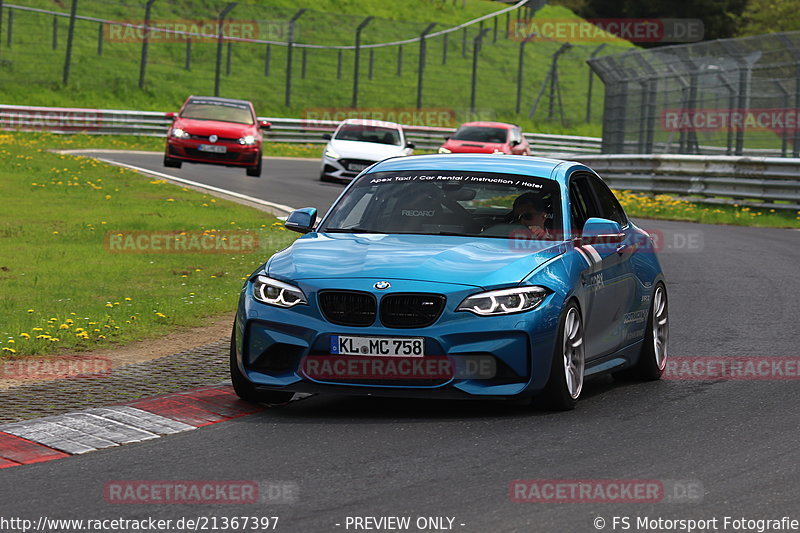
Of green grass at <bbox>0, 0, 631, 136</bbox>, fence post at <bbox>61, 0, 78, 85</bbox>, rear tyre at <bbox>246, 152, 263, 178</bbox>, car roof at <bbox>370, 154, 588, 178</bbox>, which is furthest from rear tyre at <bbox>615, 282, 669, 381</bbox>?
green grass at <bbox>0, 0, 631, 136</bbox>

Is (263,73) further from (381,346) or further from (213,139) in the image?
(381,346)

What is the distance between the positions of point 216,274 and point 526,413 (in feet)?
24.7

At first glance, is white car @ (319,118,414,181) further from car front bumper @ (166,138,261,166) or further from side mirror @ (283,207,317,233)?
side mirror @ (283,207,317,233)

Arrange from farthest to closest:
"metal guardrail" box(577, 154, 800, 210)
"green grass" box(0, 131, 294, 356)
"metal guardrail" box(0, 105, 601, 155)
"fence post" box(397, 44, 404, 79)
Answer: "fence post" box(397, 44, 404, 79), "metal guardrail" box(0, 105, 601, 155), "metal guardrail" box(577, 154, 800, 210), "green grass" box(0, 131, 294, 356)

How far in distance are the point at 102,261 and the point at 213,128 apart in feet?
43.2

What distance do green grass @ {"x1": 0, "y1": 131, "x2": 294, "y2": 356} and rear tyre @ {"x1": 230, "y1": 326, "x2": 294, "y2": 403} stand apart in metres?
2.41

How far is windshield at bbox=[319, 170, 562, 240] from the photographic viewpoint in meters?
8.76

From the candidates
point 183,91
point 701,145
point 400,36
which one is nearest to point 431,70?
point 400,36

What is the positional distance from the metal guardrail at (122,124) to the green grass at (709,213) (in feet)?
45.2

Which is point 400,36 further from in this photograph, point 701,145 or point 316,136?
point 701,145

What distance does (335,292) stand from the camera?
7.66 meters
